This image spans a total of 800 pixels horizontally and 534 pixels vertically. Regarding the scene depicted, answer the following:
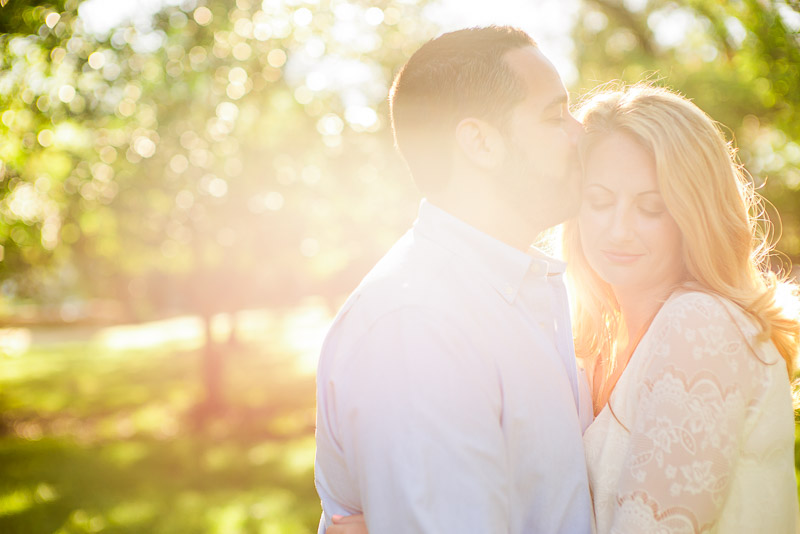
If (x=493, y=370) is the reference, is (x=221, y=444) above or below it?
below

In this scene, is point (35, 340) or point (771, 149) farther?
point (35, 340)

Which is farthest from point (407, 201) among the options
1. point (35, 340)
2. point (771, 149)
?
point (35, 340)

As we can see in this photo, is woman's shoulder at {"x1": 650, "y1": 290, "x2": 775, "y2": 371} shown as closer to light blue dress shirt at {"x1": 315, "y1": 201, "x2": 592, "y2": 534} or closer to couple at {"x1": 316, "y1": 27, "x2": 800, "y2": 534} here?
couple at {"x1": 316, "y1": 27, "x2": 800, "y2": 534}

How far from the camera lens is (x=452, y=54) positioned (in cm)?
253

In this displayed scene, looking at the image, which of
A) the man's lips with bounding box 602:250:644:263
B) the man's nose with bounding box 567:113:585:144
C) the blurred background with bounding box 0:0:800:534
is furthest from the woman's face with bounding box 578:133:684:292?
the blurred background with bounding box 0:0:800:534

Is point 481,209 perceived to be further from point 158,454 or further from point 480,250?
point 158,454

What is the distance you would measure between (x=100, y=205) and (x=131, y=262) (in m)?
1.76

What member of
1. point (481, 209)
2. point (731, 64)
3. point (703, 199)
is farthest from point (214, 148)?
A: point (703, 199)

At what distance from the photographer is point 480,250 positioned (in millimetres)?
2375

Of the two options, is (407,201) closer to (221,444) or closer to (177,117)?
(177,117)

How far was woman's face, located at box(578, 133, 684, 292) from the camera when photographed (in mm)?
2742

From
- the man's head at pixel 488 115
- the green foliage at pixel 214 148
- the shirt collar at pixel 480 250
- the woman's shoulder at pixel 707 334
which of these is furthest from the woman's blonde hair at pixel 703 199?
the green foliage at pixel 214 148

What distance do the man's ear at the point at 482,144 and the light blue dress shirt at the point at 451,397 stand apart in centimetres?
27

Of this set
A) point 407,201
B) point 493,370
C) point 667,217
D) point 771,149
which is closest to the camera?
point 493,370
